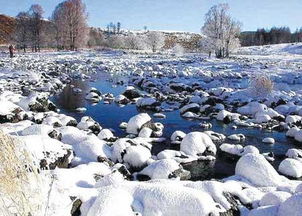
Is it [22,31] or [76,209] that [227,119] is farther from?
[22,31]

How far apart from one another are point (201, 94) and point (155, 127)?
8681mm

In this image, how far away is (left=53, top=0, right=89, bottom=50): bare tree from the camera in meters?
63.4

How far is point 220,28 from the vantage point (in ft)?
174

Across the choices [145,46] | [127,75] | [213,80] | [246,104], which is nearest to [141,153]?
[246,104]

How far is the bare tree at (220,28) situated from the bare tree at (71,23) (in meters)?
22.0

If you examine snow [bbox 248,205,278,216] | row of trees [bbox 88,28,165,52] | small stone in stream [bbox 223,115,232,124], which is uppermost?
row of trees [bbox 88,28,165,52]

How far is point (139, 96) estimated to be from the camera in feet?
74.1

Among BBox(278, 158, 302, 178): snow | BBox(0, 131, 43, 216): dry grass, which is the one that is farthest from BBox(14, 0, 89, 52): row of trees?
BBox(0, 131, 43, 216): dry grass

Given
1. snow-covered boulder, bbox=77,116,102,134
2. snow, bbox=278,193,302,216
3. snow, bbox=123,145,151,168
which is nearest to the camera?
snow, bbox=278,193,302,216

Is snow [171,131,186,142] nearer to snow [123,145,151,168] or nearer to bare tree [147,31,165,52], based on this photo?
snow [123,145,151,168]

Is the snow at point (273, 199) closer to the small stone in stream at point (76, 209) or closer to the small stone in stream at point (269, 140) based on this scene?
the small stone in stream at point (76, 209)

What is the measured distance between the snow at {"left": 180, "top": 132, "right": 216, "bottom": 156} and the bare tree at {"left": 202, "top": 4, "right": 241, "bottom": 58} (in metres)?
41.4

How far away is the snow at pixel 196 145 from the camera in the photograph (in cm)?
1150

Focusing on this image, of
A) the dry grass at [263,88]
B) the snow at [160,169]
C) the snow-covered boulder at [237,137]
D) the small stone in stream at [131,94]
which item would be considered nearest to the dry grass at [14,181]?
the snow at [160,169]
